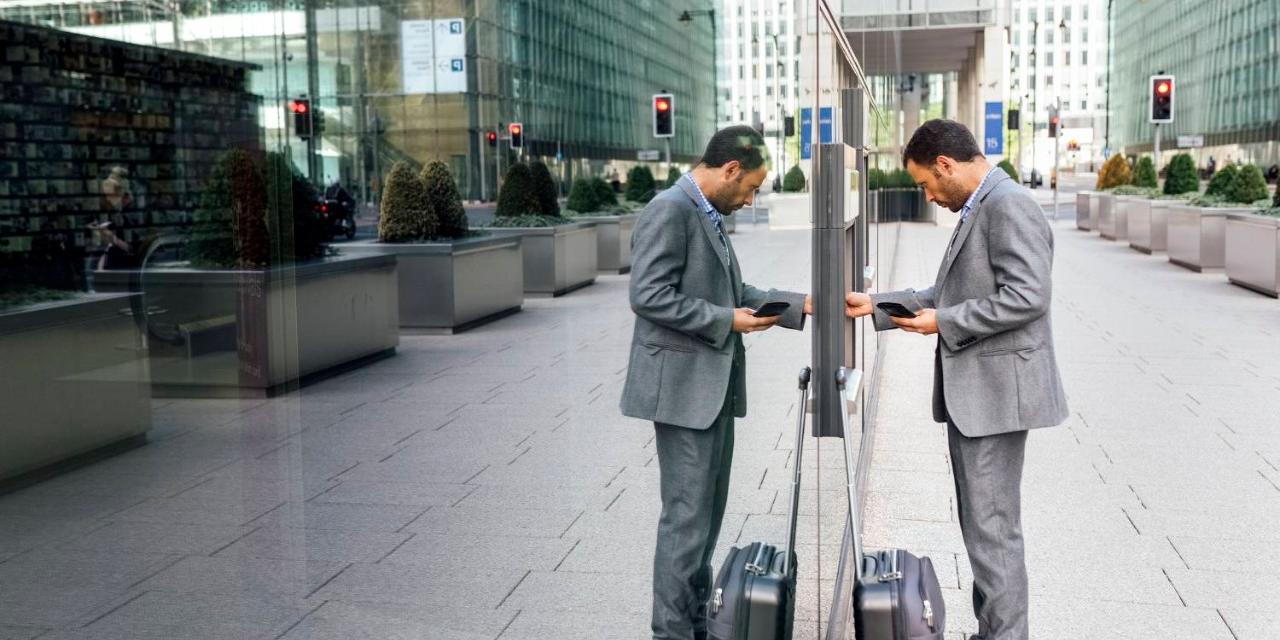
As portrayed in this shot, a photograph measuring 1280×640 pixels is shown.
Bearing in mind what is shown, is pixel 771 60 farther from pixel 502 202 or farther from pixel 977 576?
pixel 977 576

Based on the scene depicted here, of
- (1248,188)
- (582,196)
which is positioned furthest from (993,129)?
(582,196)

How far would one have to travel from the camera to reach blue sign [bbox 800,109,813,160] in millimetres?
3879

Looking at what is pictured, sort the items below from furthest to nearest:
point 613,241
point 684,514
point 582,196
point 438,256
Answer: point 438,256
point 613,241
point 582,196
point 684,514

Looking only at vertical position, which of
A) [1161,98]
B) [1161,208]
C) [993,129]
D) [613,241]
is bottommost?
[1161,208]

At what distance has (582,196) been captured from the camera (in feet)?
14.3

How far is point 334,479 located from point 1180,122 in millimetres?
82778

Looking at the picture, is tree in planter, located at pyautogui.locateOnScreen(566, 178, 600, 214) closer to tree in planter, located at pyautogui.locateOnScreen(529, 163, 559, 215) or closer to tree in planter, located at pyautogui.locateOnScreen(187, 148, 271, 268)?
tree in planter, located at pyautogui.locateOnScreen(529, 163, 559, 215)

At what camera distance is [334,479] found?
3158 millimetres

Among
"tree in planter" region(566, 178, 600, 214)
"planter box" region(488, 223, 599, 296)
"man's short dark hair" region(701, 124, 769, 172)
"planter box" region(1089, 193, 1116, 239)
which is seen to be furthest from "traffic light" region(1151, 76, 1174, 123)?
"man's short dark hair" region(701, 124, 769, 172)

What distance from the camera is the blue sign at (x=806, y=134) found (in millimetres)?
3879

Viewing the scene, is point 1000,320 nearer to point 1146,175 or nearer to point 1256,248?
point 1256,248

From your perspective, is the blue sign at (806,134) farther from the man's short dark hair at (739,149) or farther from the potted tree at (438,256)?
the potted tree at (438,256)

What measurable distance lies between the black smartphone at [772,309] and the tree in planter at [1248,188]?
59.8 ft

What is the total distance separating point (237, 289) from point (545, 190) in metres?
1.94
